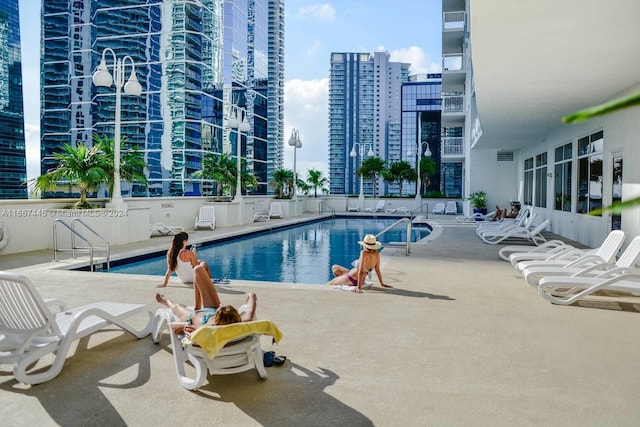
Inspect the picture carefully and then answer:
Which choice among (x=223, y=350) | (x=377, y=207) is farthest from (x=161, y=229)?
(x=377, y=207)

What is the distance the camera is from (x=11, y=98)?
43.5 m

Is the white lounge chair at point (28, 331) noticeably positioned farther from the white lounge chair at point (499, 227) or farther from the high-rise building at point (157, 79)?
the high-rise building at point (157, 79)

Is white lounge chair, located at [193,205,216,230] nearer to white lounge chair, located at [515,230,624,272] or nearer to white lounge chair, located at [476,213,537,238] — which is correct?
white lounge chair, located at [476,213,537,238]

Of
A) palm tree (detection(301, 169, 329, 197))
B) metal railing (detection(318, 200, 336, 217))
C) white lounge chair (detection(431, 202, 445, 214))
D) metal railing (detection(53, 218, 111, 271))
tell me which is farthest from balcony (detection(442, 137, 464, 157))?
metal railing (detection(53, 218, 111, 271))

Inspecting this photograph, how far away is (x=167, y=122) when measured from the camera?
35062 mm

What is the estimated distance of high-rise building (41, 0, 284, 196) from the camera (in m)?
35.1

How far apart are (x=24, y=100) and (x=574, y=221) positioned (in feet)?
153

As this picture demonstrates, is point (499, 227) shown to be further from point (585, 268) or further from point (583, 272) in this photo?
point (583, 272)

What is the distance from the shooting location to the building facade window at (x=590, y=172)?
36.9 ft

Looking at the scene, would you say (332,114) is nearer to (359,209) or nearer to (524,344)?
(359,209)

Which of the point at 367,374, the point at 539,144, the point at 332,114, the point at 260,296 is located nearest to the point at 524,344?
the point at 367,374

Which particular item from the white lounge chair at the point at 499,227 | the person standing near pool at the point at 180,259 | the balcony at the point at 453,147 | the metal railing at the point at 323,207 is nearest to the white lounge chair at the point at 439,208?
the balcony at the point at 453,147

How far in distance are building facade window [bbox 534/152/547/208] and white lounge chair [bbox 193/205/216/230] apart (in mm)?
11603

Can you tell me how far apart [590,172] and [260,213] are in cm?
1383
